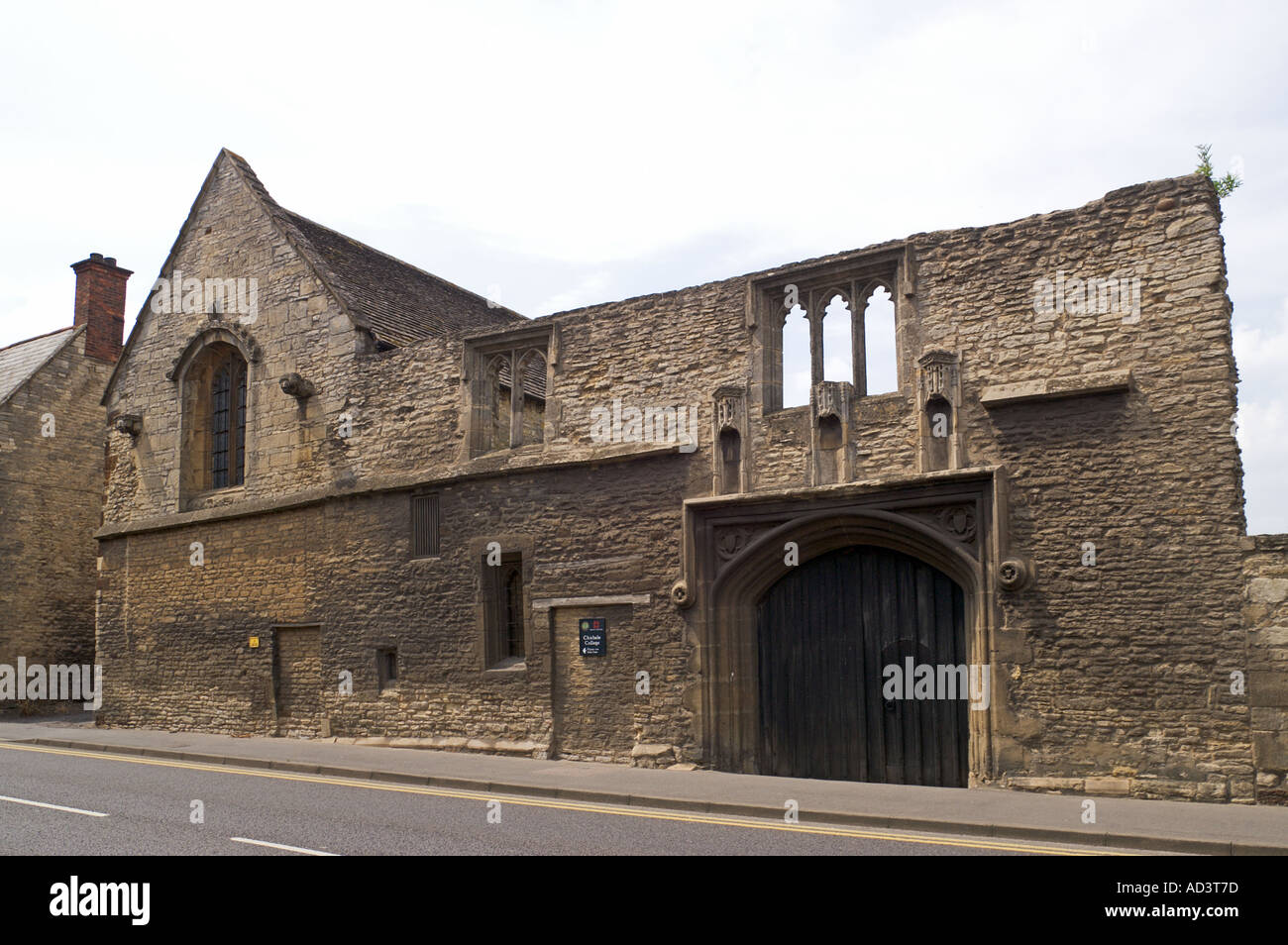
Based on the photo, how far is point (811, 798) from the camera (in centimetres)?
1070

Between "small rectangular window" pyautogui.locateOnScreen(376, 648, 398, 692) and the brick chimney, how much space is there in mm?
15244

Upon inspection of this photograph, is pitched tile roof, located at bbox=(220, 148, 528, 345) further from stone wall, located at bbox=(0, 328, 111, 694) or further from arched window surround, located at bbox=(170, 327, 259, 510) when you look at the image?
stone wall, located at bbox=(0, 328, 111, 694)

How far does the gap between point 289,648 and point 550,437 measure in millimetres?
5940

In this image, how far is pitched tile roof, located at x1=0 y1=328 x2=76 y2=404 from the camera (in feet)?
86.2

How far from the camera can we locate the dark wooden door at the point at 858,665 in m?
12.2

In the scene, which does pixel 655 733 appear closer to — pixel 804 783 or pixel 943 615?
pixel 804 783

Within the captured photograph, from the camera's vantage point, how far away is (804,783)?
468 inches

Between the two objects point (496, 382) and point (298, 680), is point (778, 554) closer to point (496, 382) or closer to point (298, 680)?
point (496, 382)

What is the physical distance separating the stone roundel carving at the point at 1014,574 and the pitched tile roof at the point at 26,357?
883 inches

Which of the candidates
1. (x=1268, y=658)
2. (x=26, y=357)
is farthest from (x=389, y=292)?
(x=1268, y=658)

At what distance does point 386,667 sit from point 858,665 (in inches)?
287

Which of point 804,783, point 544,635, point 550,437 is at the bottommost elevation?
point 804,783

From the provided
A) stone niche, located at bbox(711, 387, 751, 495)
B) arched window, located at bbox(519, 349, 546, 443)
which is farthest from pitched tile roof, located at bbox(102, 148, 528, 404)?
stone niche, located at bbox(711, 387, 751, 495)

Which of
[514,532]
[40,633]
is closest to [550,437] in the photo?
[514,532]
